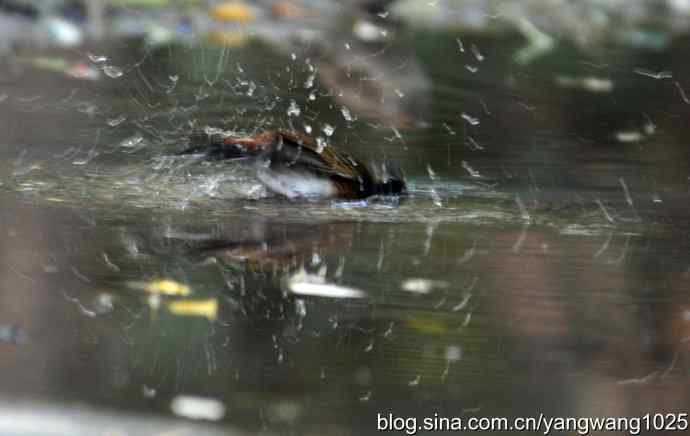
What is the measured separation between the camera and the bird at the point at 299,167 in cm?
524

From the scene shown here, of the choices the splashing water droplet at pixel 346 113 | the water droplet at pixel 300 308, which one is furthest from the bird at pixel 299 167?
the splashing water droplet at pixel 346 113

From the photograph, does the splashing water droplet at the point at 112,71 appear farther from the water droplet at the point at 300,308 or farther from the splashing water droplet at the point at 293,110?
the water droplet at the point at 300,308

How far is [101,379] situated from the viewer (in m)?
3.46

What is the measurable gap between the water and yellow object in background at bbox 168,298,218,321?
2 centimetres

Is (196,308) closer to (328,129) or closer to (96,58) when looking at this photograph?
(328,129)

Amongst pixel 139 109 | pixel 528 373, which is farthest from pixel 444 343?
pixel 139 109

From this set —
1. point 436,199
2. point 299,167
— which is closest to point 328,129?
point 436,199

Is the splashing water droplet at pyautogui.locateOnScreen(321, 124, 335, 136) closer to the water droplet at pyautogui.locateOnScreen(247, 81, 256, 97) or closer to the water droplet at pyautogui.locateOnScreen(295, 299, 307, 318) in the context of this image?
the water droplet at pyautogui.locateOnScreen(247, 81, 256, 97)

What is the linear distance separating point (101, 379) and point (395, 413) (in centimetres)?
71

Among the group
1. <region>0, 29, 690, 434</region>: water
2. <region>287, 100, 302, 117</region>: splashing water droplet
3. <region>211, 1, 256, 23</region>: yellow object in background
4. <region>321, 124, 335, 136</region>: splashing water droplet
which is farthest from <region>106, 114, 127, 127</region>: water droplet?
<region>211, 1, 256, 23</region>: yellow object in background

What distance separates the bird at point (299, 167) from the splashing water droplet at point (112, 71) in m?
2.60

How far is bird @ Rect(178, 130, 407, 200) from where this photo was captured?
206 inches

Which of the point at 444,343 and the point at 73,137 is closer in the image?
the point at 444,343

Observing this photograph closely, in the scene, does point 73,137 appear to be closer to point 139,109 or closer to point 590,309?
point 139,109
